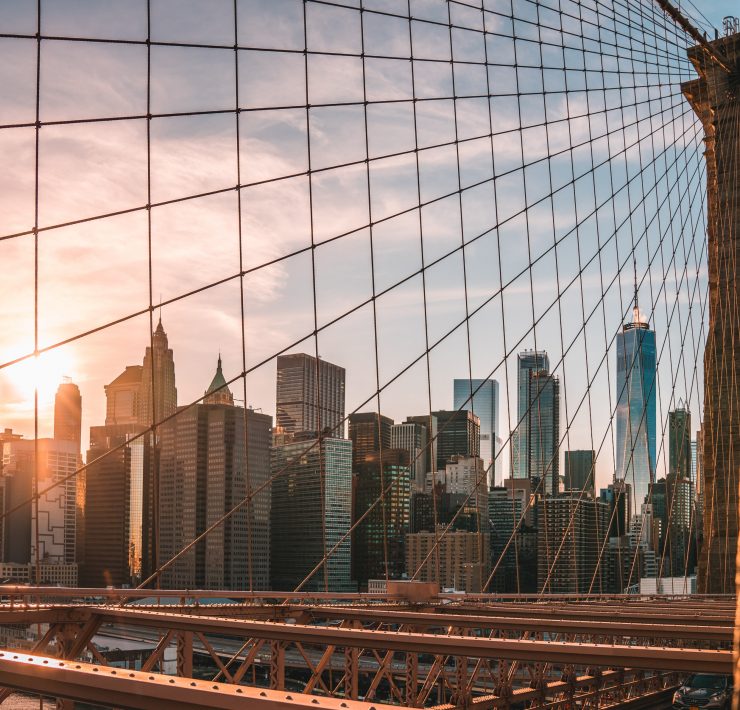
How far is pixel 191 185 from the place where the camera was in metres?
11.7

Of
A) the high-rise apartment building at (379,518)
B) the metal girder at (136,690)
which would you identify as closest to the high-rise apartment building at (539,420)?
the high-rise apartment building at (379,518)

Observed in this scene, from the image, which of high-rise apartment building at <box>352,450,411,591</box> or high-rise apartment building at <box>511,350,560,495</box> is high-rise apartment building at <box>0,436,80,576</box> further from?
high-rise apartment building at <box>352,450,411,591</box>

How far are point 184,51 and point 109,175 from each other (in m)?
1.48

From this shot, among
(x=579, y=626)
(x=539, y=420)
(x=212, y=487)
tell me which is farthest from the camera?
(x=212, y=487)

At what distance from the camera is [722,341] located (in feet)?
65.3

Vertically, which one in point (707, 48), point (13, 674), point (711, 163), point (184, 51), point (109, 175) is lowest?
point (13, 674)

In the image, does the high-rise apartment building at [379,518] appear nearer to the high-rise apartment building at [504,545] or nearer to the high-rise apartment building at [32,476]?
the high-rise apartment building at [504,545]

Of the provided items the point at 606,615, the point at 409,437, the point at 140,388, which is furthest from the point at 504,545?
the point at 606,615

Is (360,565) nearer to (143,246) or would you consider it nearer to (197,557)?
(197,557)

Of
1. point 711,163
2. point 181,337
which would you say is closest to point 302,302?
point 181,337

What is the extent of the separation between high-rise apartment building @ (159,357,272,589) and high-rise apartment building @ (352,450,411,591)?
314cm

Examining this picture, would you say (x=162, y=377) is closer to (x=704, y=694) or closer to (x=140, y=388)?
(x=140, y=388)

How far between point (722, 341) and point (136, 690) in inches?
742

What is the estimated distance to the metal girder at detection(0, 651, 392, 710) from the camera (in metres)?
2.45
